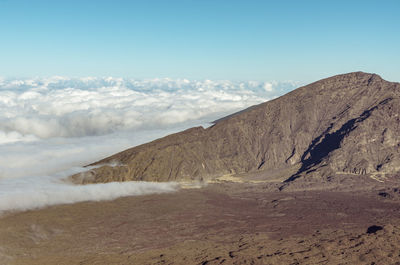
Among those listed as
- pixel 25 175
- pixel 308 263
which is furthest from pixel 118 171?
pixel 308 263

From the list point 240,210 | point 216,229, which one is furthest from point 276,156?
point 216,229

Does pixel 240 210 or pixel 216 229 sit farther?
pixel 240 210

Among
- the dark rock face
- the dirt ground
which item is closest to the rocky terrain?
the dirt ground

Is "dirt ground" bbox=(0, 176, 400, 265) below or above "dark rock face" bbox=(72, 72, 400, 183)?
below

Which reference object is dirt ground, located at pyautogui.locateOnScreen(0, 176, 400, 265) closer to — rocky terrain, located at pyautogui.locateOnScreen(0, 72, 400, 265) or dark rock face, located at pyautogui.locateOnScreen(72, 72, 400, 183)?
rocky terrain, located at pyautogui.locateOnScreen(0, 72, 400, 265)

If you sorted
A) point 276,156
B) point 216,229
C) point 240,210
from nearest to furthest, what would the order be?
point 216,229, point 240,210, point 276,156

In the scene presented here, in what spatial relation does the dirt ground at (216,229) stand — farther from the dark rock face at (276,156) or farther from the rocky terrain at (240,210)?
the dark rock face at (276,156)

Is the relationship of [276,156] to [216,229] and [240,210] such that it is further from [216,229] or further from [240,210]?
[216,229]

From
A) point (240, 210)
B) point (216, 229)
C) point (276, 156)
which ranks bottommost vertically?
point (216, 229)

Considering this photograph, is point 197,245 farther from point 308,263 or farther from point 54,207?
point 54,207
